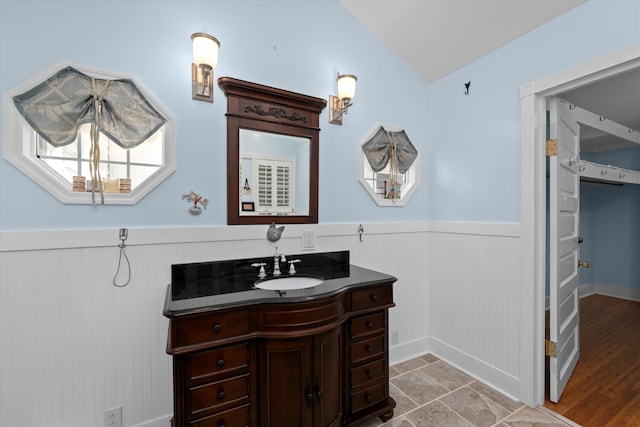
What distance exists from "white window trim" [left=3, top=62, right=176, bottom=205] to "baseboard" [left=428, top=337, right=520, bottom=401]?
8.34 feet

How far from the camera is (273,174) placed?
1913mm

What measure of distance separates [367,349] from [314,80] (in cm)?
183

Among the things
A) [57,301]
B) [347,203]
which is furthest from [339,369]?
[57,301]

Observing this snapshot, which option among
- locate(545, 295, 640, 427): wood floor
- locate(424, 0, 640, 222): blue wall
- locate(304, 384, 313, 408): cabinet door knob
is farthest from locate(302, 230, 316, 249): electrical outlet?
locate(545, 295, 640, 427): wood floor

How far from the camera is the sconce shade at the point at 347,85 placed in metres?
2.02

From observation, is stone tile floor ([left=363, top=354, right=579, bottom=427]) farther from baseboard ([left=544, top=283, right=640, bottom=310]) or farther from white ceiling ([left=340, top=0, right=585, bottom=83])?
baseboard ([left=544, top=283, right=640, bottom=310])

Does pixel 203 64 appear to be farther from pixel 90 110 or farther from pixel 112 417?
pixel 112 417

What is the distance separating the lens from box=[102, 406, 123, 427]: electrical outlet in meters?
1.47

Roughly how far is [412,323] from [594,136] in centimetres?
330

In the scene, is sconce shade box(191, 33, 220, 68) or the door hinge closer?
sconce shade box(191, 33, 220, 68)

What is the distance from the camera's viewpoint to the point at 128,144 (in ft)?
4.98

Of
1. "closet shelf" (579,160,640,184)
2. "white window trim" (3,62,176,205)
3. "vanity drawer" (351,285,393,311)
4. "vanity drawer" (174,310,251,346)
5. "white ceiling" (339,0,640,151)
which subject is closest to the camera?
"vanity drawer" (174,310,251,346)

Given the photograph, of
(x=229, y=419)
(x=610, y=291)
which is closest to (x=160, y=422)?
(x=229, y=419)

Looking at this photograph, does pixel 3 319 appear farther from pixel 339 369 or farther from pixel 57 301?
pixel 339 369
